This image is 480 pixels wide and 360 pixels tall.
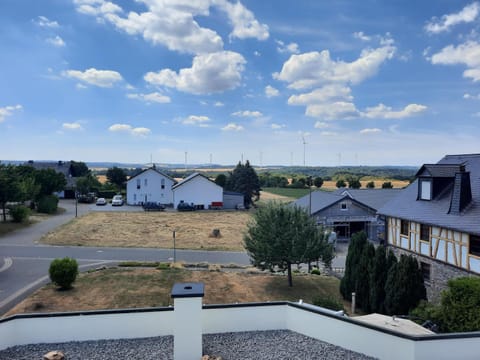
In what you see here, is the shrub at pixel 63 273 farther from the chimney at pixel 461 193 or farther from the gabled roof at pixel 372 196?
the gabled roof at pixel 372 196

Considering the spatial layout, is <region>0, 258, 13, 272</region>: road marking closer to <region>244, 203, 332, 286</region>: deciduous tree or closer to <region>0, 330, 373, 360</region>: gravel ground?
<region>244, 203, 332, 286</region>: deciduous tree

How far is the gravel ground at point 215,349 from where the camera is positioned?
23.5 ft

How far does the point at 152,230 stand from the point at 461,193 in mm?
28271

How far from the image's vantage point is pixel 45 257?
24.1m

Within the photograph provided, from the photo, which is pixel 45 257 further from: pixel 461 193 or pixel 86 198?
pixel 86 198

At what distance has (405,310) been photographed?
1476 centimetres

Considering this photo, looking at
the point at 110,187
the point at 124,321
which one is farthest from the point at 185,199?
the point at 124,321

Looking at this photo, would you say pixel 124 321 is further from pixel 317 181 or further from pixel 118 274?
pixel 317 181

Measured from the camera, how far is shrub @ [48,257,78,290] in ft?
56.2

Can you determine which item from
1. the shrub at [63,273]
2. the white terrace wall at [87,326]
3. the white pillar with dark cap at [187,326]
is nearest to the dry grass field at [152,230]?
the shrub at [63,273]

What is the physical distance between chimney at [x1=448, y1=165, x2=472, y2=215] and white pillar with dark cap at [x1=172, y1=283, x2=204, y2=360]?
14.0 m

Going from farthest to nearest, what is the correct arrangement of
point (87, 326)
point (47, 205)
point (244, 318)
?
point (47, 205)
point (244, 318)
point (87, 326)

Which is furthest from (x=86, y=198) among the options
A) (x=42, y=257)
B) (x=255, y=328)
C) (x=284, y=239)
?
(x=255, y=328)

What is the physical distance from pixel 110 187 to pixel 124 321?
6187 cm
